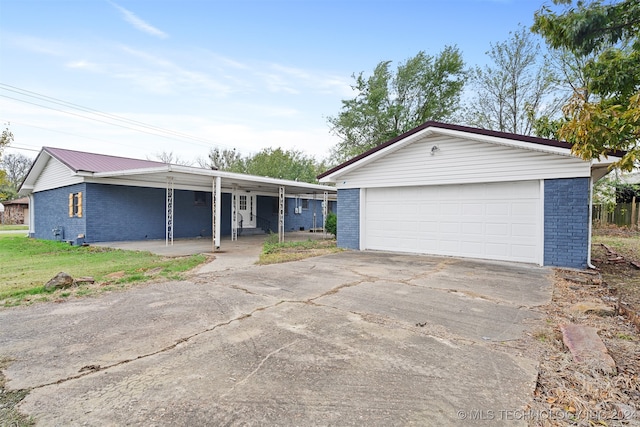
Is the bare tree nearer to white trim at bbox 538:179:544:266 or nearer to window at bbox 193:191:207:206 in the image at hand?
window at bbox 193:191:207:206

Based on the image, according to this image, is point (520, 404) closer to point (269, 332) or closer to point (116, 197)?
point (269, 332)

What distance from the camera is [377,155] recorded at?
10031 mm

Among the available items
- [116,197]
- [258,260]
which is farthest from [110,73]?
[258,260]

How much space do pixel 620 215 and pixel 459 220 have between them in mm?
17443

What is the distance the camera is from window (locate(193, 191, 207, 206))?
16.2m

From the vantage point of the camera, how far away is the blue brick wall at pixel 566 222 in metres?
7.16

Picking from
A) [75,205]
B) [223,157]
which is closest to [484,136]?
[75,205]

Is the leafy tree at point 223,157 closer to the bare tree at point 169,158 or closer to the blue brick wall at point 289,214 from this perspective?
the bare tree at point 169,158

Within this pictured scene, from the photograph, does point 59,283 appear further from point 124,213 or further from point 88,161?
point 88,161

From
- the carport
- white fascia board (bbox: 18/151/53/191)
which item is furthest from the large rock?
white fascia board (bbox: 18/151/53/191)

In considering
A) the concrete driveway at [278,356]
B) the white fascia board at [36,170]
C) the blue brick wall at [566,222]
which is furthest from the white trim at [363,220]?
the white fascia board at [36,170]

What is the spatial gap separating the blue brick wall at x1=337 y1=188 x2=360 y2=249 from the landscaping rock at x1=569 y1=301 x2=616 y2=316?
22.2 feet

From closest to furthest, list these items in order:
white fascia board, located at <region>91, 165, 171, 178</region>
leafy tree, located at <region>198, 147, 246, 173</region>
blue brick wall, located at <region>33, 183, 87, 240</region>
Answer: white fascia board, located at <region>91, 165, 171, 178</region> < blue brick wall, located at <region>33, 183, 87, 240</region> < leafy tree, located at <region>198, 147, 246, 173</region>

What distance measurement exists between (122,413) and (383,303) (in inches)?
134
